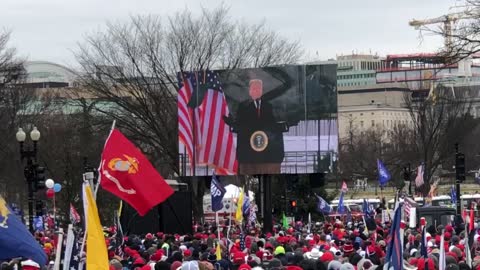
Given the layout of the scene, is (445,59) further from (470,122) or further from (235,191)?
(470,122)

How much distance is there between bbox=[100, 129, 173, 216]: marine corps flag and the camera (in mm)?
15656

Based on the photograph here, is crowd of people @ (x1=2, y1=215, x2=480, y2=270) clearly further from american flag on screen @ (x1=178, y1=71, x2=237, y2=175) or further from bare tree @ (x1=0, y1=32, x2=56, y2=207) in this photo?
bare tree @ (x1=0, y1=32, x2=56, y2=207)

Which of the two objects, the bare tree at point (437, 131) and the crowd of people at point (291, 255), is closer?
the crowd of people at point (291, 255)

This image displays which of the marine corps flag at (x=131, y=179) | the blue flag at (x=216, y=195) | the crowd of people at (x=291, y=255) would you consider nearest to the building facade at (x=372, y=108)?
the blue flag at (x=216, y=195)

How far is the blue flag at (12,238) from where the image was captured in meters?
10.2

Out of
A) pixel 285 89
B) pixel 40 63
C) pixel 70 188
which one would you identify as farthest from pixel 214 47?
pixel 40 63

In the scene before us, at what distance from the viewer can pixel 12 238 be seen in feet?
33.7

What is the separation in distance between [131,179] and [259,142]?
21.9 metres

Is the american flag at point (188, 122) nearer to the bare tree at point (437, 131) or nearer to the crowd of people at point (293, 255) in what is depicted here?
the crowd of people at point (293, 255)

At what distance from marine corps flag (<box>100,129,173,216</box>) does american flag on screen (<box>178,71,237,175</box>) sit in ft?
72.7

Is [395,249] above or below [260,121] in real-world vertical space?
below

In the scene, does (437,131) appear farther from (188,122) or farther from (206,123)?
(206,123)

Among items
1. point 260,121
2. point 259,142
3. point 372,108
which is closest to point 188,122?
point 260,121

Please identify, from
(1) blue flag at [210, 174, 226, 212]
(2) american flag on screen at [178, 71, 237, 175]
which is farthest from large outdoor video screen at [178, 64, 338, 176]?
(1) blue flag at [210, 174, 226, 212]
